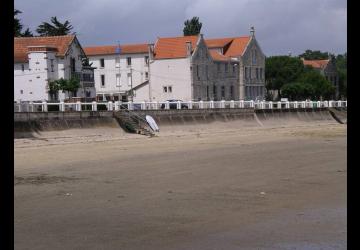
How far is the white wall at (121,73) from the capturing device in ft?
263

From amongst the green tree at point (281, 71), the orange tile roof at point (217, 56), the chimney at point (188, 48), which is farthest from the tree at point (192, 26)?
the chimney at point (188, 48)

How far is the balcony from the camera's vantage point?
203ft

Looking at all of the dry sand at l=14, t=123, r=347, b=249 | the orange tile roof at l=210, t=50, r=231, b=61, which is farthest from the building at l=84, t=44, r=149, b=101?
the dry sand at l=14, t=123, r=347, b=249

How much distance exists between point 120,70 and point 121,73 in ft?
1.41

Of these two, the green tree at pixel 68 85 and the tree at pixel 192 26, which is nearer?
the green tree at pixel 68 85

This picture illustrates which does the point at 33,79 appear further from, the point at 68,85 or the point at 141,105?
the point at 141,105

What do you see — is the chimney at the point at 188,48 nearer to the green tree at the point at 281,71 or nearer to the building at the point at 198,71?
the building at the point at 198,71

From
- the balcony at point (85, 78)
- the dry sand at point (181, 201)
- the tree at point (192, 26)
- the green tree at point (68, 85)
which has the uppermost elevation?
the tree at point (192, 26)

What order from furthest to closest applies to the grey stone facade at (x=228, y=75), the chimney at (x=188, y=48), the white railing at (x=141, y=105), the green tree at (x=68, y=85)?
the grey stone facade at (x=228, y=75), the chimney at (x=188, y=48), the green tree at (x=68, y=85), the white railing at (x=141, y=105)

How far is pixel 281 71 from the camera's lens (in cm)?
9588

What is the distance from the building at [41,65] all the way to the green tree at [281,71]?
4246 centimetres

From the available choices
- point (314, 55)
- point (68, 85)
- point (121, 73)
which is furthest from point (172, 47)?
point (314, 55)
